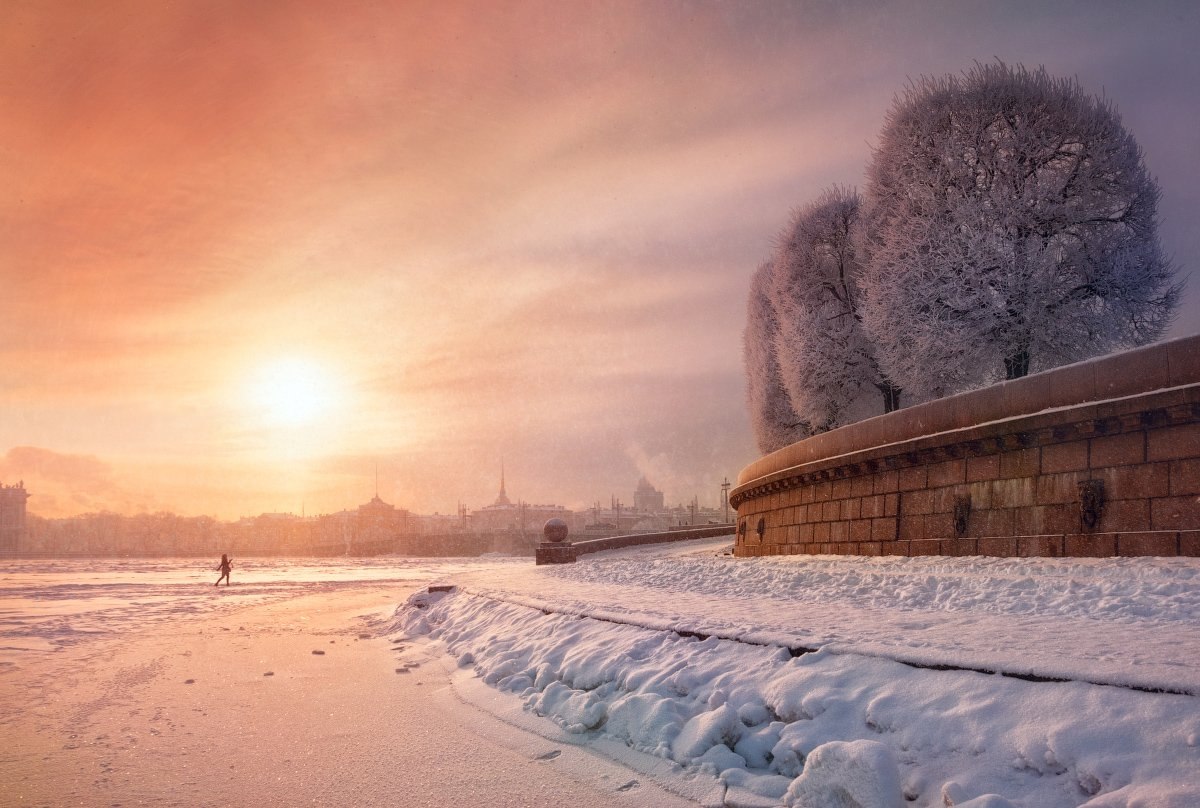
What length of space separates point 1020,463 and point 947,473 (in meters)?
1.39

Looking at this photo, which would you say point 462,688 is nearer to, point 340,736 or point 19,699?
point 340,736

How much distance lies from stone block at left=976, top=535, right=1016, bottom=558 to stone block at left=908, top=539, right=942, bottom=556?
2.61ft

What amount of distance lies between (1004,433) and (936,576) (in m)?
2.63

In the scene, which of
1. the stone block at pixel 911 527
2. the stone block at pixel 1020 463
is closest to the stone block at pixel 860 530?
the stone block at pixel 911 527

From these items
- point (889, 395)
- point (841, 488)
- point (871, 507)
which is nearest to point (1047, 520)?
point (871, 507)

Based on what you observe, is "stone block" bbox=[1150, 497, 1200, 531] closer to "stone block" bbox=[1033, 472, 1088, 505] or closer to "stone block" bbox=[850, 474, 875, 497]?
"stone block" bbox=[1033, 472, 1088, 505]

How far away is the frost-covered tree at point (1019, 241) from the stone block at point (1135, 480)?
18.2 feet

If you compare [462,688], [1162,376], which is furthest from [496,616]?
[1162,376]

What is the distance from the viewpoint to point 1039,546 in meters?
10.1

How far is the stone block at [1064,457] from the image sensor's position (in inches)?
383

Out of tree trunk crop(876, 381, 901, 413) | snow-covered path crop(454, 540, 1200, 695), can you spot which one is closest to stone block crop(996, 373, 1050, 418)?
snow-covered path crop(454, 540, 1200, 695)

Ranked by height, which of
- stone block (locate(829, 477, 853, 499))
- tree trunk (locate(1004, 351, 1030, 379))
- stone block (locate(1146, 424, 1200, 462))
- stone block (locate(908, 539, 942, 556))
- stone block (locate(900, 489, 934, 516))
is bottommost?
stone block (locate(908, 539, 942, 556))

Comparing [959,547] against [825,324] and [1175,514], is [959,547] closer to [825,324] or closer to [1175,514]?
[1175,514]

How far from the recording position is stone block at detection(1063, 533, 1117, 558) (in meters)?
9.24
